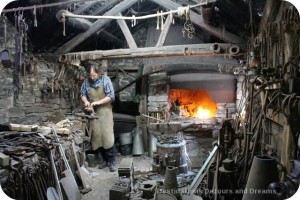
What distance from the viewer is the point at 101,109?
209 inches

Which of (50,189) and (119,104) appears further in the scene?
(119,104)

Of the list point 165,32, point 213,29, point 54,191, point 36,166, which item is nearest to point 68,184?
point 54,191

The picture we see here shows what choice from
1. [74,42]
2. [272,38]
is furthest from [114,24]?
[272,38]

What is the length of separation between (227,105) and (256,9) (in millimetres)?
2834

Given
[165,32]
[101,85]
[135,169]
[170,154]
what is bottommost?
[135,169]

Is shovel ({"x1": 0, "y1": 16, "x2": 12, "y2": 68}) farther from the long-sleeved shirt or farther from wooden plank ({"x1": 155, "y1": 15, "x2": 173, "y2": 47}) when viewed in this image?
wooden plank ({"x1": 155, "y1": 15, "x2": 173, "y2": 47})

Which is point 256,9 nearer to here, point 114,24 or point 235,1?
point 235,1

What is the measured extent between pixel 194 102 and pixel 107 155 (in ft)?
9.13

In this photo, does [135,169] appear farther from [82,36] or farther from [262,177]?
[262,177]

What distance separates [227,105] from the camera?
6.48 m

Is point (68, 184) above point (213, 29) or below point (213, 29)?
below

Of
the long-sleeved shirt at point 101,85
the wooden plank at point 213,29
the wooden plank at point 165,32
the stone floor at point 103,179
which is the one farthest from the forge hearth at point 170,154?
the wooden plank at point 213,29

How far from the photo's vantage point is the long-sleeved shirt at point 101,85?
520cm

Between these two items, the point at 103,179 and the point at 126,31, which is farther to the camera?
the point at 126,31
